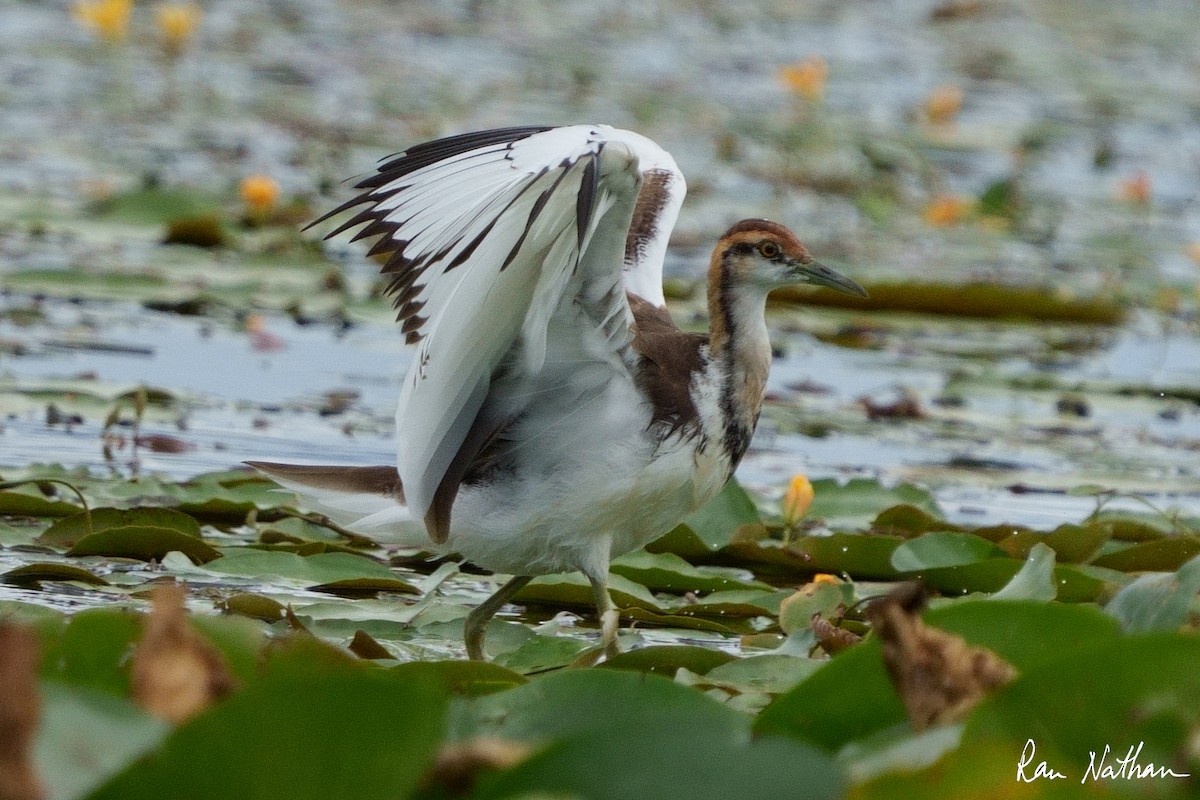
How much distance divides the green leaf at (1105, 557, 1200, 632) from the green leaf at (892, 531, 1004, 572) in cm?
128

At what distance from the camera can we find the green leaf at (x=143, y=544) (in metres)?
4.30

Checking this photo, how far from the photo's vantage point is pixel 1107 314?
8555 millimetres

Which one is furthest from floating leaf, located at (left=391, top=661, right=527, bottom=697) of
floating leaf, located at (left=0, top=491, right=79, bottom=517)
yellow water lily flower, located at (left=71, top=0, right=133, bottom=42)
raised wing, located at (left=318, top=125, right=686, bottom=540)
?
yellow water lily flower, located at (left=71, top=0, right=133, bottom=42)

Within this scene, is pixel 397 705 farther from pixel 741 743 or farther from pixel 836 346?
pixel 836 346

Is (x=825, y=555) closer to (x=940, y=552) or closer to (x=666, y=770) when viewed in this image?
(x=940, y=552)

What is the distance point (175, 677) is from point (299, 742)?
28 centimetres

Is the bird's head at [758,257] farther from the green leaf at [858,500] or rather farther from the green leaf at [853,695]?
the green leaf at [853,695]

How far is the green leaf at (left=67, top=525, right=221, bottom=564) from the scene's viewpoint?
14.1ft

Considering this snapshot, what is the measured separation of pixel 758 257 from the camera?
465cm

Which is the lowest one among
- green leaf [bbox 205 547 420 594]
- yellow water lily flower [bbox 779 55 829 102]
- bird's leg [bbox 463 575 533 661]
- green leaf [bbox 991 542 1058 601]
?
bird's leg [bbox 463 575 533 661]

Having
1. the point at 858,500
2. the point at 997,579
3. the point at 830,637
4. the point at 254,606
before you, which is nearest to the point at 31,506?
the point at 254,606

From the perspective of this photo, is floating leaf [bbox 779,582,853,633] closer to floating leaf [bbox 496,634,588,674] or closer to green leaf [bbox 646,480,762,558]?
floating leaf [bbox 496,634,588,674]

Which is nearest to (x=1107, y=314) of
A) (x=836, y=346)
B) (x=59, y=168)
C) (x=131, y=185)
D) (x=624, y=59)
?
(x=836, y=346)

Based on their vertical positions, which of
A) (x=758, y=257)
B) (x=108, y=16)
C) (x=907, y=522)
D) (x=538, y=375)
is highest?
(x=108, y=16)
